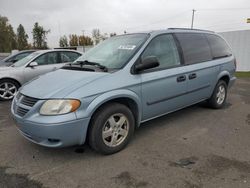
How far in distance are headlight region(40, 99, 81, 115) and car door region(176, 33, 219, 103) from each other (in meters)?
2.30

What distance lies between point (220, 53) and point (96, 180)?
4041mm

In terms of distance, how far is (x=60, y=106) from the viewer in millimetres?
2623

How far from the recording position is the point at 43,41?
52844mm

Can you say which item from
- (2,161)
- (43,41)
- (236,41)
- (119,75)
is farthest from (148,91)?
(43,41)

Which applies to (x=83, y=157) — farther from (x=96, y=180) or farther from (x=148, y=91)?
(x=148, y=91)

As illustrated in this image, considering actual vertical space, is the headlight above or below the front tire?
above

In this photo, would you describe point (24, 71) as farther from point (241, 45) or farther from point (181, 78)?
point (241, 45)

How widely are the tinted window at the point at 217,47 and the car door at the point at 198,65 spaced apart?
184mm

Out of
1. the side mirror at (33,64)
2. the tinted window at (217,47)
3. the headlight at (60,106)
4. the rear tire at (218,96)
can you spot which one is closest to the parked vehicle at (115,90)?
the headlight at (60,106)

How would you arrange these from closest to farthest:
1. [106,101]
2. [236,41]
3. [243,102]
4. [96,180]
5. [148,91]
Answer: [96,180] < [106,101] < [148,91] < [243,102] < [236,41]

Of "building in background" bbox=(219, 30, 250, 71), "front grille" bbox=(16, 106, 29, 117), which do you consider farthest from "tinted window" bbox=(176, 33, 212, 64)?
"building in background" bbox=(219, 30, 250, 71)

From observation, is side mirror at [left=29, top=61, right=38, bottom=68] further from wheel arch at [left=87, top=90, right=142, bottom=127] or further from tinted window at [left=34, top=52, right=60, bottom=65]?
wheel arch at [left=87, top=90, right=142, bottom=127]

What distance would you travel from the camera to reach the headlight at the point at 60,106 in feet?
8.57

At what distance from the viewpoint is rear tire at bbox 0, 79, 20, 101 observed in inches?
249
